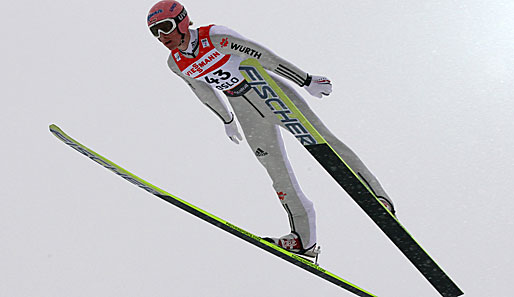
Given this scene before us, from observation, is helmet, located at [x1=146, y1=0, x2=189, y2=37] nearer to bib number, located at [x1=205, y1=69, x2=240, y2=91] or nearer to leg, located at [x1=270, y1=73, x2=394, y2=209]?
bib number, located at [x1=205, y1=69, x2=240, y2=91]

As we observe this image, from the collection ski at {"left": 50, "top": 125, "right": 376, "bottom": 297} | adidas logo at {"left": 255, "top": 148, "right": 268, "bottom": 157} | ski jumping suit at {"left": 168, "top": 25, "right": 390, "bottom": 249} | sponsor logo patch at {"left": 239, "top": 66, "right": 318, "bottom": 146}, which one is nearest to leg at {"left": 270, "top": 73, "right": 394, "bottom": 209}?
ski jumping suit at {"left": 168, "top": 25, "right": 390, "bottom": 249}

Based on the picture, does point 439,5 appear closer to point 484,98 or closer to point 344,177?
point 484,98

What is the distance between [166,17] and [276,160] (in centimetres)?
110

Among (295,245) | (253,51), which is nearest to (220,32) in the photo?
(253,51)

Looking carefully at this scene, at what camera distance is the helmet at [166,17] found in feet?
10.1

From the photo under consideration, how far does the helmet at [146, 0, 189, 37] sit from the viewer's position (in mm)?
3068

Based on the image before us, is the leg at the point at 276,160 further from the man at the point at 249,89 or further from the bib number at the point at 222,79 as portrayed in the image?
the bib number at the point at 222,79

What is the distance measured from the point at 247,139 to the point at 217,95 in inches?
12.5

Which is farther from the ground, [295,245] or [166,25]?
[166,25]

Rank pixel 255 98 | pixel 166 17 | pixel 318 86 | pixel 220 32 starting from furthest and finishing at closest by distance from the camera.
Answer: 1. pixel 255 98
2. pixel 318 86
3. pixel 220 32
4. pixel 166 17

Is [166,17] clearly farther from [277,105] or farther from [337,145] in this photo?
[337,145]

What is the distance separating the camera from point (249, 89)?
136 inches

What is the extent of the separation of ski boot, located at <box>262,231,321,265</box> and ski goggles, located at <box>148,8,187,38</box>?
4.62 ft

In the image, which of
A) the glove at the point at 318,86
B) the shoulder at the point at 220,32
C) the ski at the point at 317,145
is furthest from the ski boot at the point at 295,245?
the shoulder at the point at 220,32
